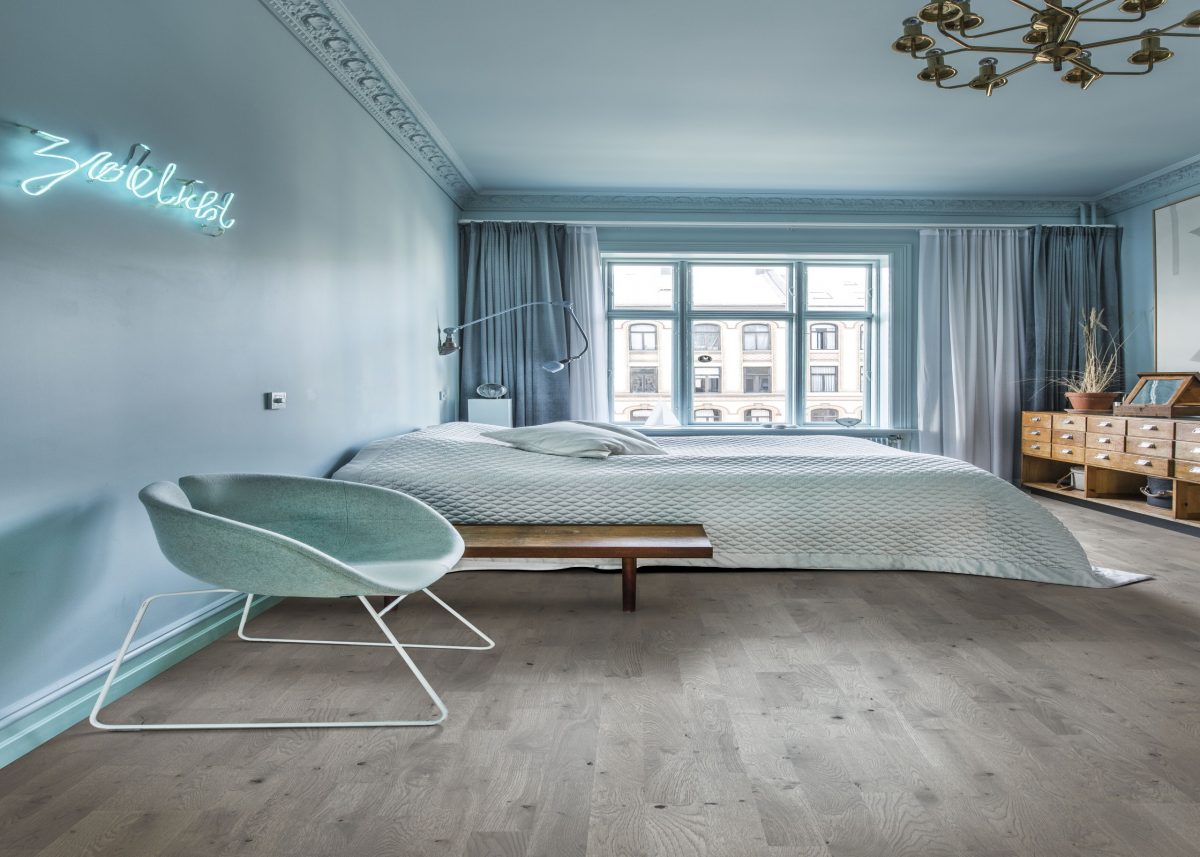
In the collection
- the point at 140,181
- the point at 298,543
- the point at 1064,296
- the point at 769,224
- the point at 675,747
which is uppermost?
the point at 769,224

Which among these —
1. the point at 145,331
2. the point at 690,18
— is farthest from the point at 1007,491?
the point at 145,331

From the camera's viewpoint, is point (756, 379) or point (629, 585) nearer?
point (629, 585)

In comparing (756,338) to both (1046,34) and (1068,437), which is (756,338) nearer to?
(1068,437)

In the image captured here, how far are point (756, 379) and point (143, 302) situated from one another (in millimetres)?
4810

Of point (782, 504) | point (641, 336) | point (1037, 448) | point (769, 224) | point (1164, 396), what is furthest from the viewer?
point (641, 336)

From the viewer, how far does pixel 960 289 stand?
19.4 feet

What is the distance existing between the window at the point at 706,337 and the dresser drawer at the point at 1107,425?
2581 mm

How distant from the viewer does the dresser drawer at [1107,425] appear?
4.95 m

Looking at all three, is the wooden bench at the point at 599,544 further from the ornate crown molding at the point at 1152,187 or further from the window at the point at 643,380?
the ornate crown molding at the point at 1152,187

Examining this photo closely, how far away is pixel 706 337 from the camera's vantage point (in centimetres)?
627

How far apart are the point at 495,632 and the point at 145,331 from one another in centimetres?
138

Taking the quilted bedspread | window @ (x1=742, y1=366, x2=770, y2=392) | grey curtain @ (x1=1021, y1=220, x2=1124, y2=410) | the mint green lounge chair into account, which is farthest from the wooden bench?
grey curtain @ (x1=1021, y1=220, x2=1124, y2=410)

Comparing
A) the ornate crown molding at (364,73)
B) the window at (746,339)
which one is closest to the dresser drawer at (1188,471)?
the window at (746,339)

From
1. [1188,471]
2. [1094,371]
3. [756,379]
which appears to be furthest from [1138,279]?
[756,379]
